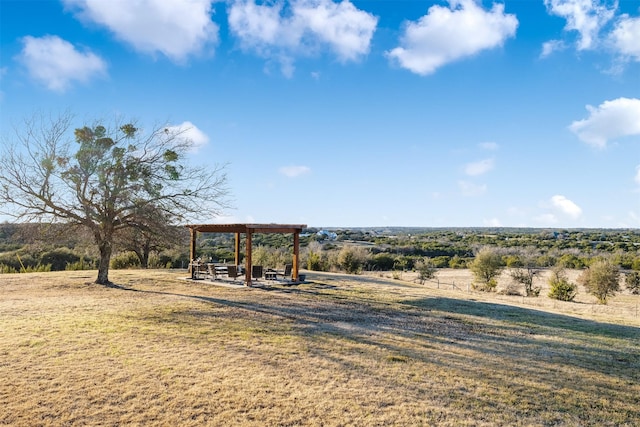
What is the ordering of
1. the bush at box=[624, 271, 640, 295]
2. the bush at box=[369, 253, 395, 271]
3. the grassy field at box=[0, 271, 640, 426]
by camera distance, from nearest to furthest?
the grassy field at box=[0, 271, 640, 426], the bush at box=[624, 271, 640, 295], the bush at box=[369, 253, 395, 271]

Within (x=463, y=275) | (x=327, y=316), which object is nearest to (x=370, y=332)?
(x=327, y=316)

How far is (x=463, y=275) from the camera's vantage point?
30.9 metres

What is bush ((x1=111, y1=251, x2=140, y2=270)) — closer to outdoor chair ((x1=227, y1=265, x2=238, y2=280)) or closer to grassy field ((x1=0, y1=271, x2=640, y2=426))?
outdoor chair ((x1=227, y1=265, x2=238, y2=280))

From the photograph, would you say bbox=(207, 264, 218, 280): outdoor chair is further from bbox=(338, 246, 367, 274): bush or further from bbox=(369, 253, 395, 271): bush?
bbox=(369, 253, 395, 271): bush

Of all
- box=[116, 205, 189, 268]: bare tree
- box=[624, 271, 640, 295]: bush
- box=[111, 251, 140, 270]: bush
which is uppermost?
box=[116, 205, 189, 268]: bare tree

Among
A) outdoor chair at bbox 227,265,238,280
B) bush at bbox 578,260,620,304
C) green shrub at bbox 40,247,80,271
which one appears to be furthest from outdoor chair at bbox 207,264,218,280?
bush at bbox 578,260,620,304

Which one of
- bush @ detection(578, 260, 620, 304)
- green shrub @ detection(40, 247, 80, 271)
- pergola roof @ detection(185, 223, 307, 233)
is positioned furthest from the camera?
green shrub @ detection(40, 247, 80, 271)

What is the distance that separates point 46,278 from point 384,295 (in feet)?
41.9

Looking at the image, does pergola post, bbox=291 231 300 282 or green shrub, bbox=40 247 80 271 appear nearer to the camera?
pergola post, bbox=291 231 300 282

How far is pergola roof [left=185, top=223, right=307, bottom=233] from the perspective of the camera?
14.8 metres

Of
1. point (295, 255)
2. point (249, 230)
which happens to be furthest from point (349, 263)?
point (249, 230)

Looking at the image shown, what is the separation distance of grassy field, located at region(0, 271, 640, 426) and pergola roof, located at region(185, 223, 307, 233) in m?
3.58

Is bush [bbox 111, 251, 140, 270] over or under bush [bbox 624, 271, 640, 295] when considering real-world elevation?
over

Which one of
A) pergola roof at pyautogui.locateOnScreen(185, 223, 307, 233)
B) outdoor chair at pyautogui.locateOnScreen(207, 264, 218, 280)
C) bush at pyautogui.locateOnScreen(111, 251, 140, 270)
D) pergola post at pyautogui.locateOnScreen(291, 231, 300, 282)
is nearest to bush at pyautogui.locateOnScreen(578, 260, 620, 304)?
pergola post at pyautogui.locateOnScreen(291, 231, 300, 282)
